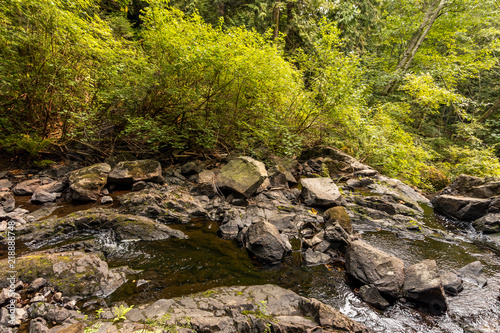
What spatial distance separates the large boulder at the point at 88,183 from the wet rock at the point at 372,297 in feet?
20.9

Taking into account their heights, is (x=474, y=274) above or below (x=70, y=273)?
above

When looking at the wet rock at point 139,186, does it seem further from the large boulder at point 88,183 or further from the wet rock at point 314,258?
the wet rock at point 314,258

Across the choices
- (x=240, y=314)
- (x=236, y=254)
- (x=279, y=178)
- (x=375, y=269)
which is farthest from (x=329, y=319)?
(x=279, y=178)

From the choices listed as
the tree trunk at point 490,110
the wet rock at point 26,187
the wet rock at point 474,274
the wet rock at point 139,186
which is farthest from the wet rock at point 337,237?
the tree trunk at point 490,110

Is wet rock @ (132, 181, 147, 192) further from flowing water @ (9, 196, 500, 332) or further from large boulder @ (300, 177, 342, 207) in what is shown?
large boulder @ (300, 177, 342, 207)

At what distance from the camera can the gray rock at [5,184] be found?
5.35 meters

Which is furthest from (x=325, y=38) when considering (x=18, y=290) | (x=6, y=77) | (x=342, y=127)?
(x=18, y=290)

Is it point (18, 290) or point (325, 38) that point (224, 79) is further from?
point (18, 290)

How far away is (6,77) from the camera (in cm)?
480

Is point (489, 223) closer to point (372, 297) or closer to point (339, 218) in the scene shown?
point (339, 218)

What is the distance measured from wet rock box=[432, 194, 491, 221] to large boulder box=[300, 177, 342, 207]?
14.0 ft

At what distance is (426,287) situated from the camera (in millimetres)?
Result: 3312

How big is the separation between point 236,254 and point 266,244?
2.16ft

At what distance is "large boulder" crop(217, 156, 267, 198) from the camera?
6.23 meters
